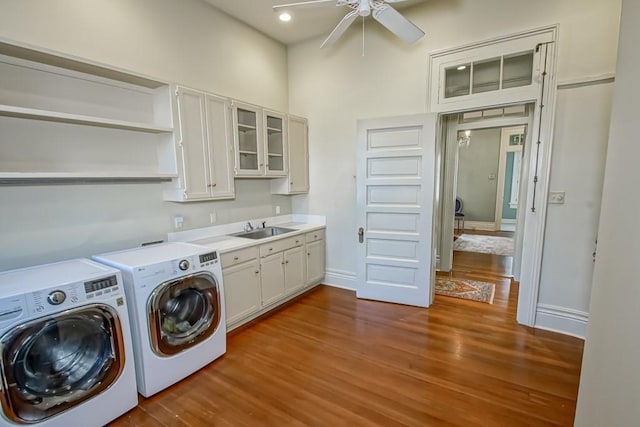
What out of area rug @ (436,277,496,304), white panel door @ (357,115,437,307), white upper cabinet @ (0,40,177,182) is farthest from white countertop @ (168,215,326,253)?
area rug @ (436,277,496,304)

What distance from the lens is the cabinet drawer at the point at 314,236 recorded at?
3.89 metres

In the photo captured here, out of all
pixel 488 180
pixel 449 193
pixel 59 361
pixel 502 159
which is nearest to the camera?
pixel 59 361

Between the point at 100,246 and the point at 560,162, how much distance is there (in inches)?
166

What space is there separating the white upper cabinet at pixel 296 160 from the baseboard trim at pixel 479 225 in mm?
6247

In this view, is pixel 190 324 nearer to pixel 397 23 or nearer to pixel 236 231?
pixel 236 231

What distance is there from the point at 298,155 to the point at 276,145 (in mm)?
380

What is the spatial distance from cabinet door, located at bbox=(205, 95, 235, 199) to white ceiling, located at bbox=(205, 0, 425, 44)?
113 centimetres

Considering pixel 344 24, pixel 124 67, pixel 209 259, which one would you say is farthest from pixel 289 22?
pixel 209 259

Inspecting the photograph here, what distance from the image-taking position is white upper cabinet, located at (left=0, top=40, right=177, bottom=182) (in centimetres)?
196

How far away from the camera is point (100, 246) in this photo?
2.43 metres

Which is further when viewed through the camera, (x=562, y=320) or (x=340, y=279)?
(x=340, y=279)

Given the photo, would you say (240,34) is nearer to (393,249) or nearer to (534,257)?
(393,249)

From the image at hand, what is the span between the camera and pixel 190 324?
7.83 feet

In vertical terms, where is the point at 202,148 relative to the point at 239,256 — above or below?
above
